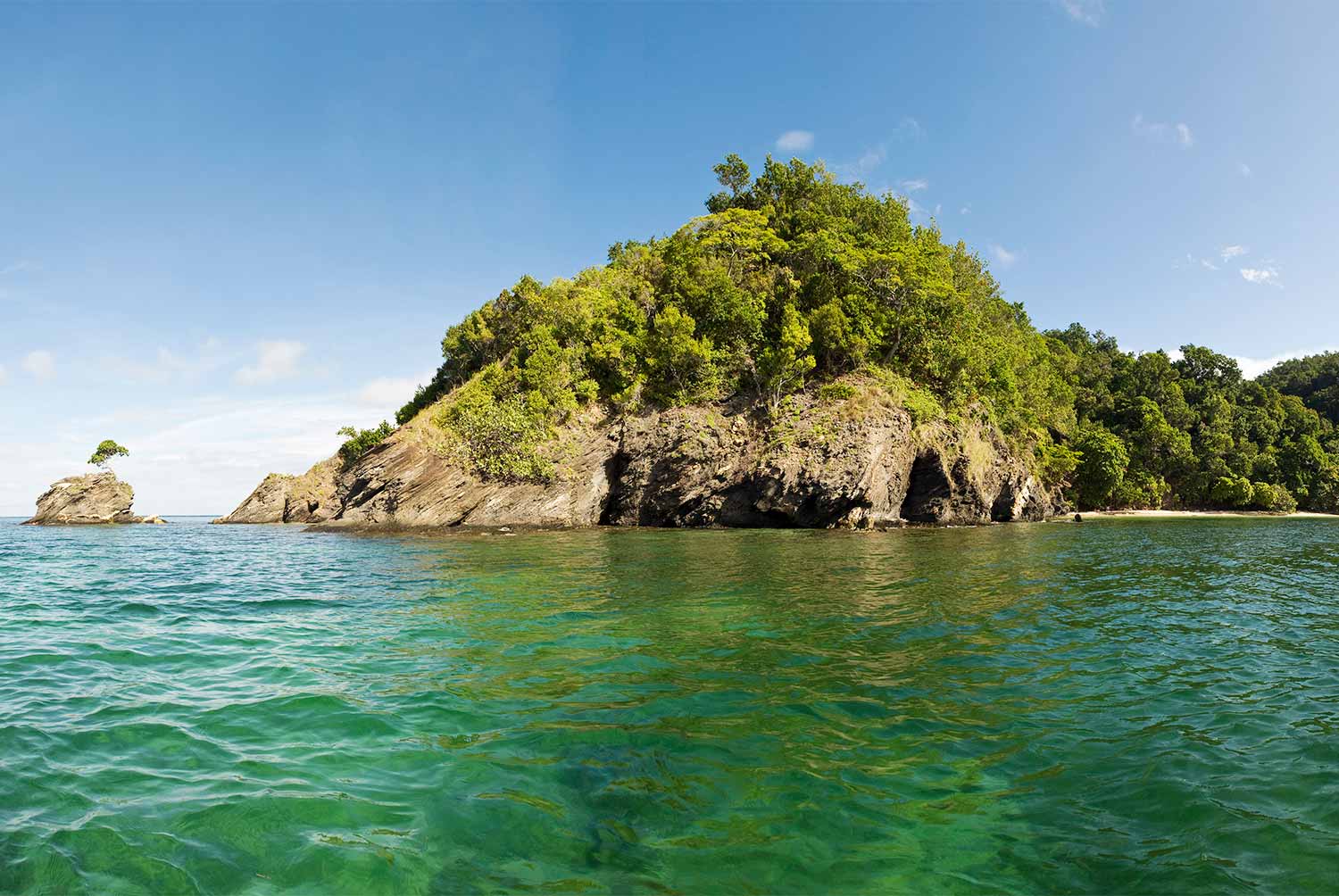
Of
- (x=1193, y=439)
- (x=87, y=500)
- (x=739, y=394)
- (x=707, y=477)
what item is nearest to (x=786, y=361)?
(x=739, y=394)

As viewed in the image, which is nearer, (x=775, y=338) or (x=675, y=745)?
(x=675, y=745)

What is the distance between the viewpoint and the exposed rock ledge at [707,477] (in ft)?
135

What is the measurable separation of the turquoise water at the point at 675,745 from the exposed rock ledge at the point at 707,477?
27.6m

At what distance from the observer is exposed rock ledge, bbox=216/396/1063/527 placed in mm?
41125

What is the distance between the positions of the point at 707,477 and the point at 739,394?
24.8ft

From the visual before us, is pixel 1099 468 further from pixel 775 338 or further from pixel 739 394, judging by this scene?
pixel 739 394

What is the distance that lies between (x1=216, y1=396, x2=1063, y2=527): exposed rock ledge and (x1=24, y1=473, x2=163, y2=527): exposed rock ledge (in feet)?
143

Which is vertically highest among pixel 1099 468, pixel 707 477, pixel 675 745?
pixel 1099 468

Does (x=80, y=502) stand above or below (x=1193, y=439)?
below

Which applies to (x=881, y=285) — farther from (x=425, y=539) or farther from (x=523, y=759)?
(x=523, y=759)

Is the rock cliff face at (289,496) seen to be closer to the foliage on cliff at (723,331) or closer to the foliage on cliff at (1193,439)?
the foliage on cliff at (723,331)

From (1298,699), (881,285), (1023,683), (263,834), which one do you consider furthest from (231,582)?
(881,285)

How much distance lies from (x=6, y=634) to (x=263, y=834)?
33.6ft

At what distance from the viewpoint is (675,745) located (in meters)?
6.02
